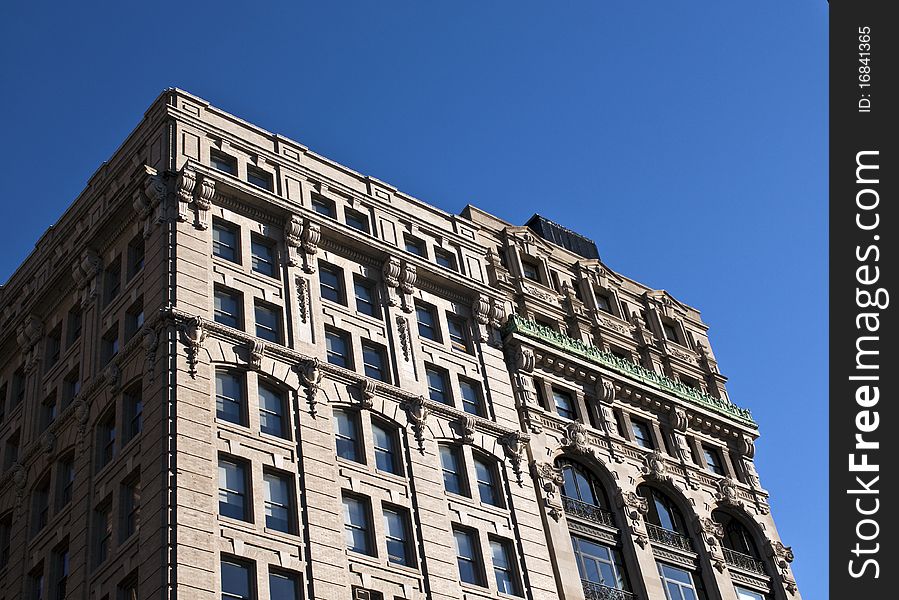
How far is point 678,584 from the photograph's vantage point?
57812 mm

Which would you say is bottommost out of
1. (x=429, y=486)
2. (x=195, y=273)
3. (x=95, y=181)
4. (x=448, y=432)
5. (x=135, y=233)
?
(x=429, y=486)

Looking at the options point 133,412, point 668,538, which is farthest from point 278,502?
point 668,538

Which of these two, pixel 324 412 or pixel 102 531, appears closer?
pixel 102 531

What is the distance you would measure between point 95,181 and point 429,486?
74.7ft

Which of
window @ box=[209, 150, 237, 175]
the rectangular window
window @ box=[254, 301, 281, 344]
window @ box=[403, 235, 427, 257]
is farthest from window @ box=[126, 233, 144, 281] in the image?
window @ box=[403, 235, 427, 257]

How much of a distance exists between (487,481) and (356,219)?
578 inches

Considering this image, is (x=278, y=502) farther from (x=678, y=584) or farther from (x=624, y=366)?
(x=624, y=366)

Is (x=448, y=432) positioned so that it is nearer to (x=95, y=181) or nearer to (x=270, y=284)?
(x=270, y=284)

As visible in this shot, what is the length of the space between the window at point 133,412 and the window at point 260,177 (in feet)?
43.2

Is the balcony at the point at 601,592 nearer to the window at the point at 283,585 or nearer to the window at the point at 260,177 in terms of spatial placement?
the window at the point at 283,585

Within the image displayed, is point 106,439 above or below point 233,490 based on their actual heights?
above

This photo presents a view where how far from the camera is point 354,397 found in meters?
51.4
